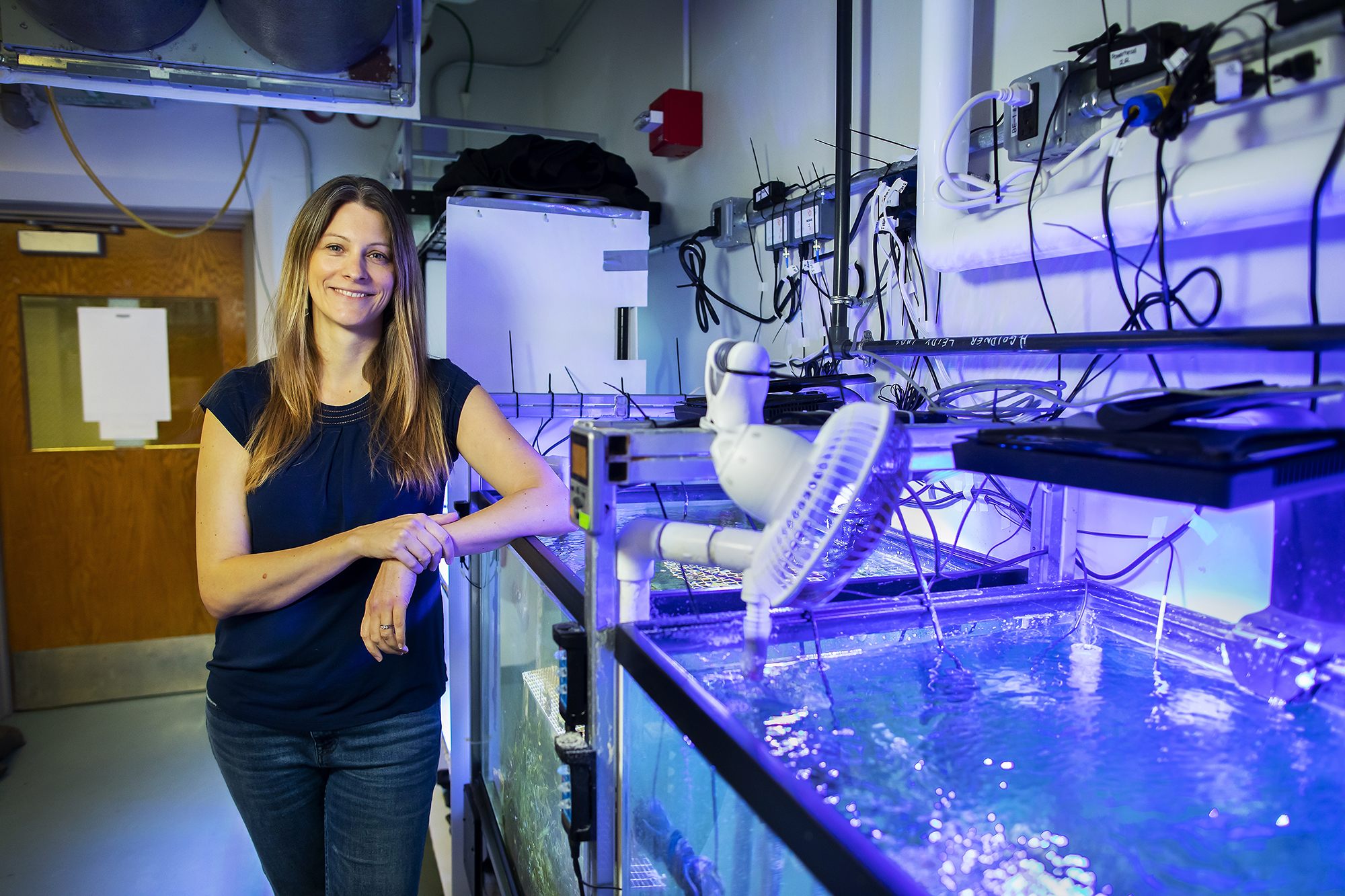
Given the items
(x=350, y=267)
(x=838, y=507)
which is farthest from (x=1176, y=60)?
(x=350, y=267)

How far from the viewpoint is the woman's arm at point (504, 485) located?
1.17 metres

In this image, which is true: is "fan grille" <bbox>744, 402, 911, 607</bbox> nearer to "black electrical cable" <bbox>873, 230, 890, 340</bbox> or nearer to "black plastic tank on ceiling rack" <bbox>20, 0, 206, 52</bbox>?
"black electrical cable" <bbox>873, 230, 890, 340</bbox>

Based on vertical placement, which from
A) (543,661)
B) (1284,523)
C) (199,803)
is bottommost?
(199,803)

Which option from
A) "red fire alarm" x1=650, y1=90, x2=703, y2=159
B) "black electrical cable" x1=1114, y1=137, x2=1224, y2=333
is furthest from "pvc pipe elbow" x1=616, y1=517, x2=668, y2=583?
"red fire alarm" x1=650, y1=90, x2=703, y2=159

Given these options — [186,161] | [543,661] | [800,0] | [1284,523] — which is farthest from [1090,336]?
[186,161]

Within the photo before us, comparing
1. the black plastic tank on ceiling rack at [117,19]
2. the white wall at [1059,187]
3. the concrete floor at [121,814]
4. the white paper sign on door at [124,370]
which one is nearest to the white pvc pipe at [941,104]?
the white wall at [1059,187]

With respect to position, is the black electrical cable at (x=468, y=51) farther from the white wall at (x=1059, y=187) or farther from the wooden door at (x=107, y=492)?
the wooden door at (x=107, y=492)

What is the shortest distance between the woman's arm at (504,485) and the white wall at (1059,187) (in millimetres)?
709

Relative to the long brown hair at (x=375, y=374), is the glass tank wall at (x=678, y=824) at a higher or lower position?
lower

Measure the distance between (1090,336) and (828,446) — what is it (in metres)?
0.56

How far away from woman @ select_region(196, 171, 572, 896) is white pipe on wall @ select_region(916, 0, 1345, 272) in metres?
0.73

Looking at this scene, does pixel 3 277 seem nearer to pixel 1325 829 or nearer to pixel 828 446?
pixel 828 446

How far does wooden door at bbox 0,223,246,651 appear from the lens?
285 cm

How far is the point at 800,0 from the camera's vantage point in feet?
5.93
